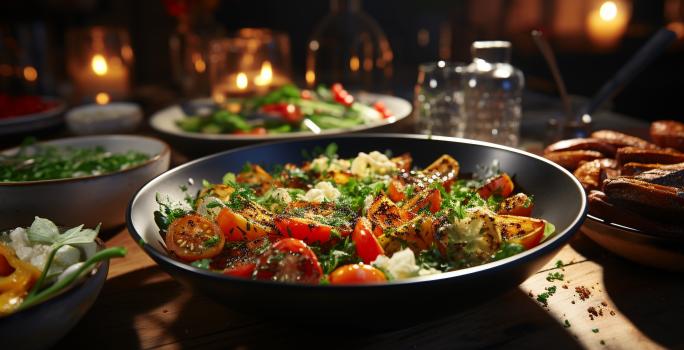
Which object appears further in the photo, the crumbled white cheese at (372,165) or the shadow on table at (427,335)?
the crumbled white cheese at (372,165)

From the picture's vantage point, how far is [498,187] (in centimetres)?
162

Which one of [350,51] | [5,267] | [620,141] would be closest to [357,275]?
[5,267]

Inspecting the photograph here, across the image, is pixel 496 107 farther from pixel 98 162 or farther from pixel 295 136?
pixel 98 162

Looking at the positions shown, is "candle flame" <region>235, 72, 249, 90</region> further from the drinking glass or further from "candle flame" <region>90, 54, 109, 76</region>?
the drinking glass

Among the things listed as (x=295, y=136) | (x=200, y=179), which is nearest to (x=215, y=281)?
(x=200, y=179)

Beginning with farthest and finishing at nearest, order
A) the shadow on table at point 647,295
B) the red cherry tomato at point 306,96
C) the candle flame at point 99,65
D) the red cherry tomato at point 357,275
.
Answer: the candle flame at point 99,65
the red cherry tomato at point 306,96
the shadow on table at point 647,295
the red cherry tomato at point 357,275

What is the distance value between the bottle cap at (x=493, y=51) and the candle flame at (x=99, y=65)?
3.20 m

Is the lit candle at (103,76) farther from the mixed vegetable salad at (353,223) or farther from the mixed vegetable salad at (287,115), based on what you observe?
the mixed vegetable salad at (353,223)

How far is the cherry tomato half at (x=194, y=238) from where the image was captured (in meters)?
1.28

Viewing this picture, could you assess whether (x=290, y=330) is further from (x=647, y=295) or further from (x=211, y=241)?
(x=647, y=295)

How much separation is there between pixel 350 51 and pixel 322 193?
221cm

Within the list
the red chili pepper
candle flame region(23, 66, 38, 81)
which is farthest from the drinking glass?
candle flame region(23, 66, 38, 81)

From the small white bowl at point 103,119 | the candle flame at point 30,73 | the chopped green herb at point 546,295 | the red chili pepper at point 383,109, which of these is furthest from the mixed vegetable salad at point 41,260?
the candle flame at point 30,73

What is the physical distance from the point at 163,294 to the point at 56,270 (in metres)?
0.30
